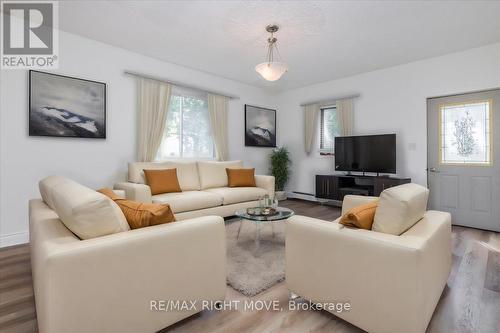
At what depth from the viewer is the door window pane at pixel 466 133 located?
3709 millimetres

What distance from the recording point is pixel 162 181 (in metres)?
3.69

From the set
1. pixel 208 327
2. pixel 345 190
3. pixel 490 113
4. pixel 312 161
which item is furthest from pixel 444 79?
pixel 208 327

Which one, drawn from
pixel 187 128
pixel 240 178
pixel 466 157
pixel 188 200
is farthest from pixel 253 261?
pixel 466 157

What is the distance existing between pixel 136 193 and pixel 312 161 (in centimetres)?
397

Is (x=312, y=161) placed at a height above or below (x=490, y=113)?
below

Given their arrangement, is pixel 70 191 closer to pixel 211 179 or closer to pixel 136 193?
pixel 136 193

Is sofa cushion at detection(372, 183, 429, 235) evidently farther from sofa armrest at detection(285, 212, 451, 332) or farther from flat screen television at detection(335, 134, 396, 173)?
flat screen television at detection(335, 134, 396, 173)

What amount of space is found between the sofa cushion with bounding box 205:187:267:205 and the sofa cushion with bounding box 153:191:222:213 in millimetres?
125

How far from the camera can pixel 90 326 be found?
3.72 ft

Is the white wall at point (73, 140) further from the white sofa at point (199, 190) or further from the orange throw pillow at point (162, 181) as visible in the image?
the orange throw pillow at point (162, 181)

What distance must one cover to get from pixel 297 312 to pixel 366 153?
12.2 feet

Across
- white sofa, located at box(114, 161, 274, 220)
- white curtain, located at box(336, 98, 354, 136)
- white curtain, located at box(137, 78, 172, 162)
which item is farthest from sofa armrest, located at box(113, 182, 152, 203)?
white curtain, located at box(336, 98, 354, 136)

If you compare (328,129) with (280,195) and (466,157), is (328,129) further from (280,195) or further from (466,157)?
(466,157)

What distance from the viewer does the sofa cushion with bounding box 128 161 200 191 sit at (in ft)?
12.2
